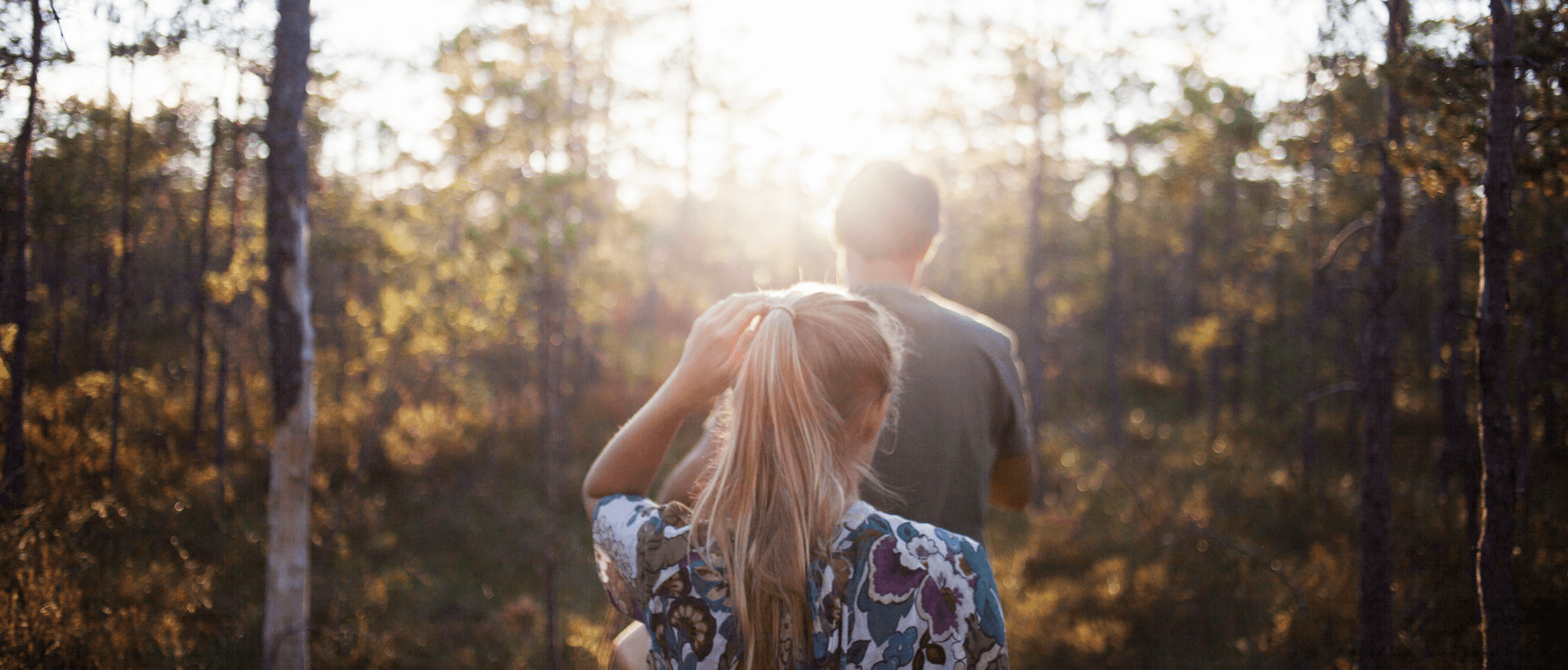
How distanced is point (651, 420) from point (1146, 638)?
5357 millimetres

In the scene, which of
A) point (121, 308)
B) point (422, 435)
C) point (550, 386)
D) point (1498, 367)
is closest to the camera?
point (1498, 367)

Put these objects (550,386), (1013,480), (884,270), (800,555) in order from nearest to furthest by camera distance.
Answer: (800,555)
(884,270)
(1013,480)
(550,386)

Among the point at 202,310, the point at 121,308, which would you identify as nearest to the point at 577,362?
the point at 202,310

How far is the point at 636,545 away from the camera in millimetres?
1343

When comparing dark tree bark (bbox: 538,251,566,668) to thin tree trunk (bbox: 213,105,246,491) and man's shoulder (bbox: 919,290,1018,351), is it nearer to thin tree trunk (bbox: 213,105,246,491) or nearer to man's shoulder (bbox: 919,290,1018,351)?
thin tree trunk (bbox: 213,105,246,491)

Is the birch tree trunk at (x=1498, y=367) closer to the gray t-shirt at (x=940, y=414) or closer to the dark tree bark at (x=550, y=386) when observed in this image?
the gray t-shirt at (x=940, y=414)

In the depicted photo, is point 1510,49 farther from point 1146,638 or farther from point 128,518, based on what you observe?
point 128,518

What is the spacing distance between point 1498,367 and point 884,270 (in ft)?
7.51

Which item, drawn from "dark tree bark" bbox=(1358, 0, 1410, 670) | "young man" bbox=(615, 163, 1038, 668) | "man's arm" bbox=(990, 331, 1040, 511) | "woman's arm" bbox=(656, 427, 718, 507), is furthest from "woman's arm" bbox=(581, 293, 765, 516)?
"dark tree bark" bbox=(1358, 0, 1410, 670)

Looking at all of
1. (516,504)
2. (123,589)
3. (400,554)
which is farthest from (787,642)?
(516,504)

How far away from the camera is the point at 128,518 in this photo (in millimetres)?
3607

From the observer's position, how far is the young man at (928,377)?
1923 millimetres

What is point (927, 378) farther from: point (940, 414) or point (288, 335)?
point (288, 335)

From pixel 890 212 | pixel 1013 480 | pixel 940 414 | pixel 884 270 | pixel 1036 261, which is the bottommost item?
pixel 1013 480
